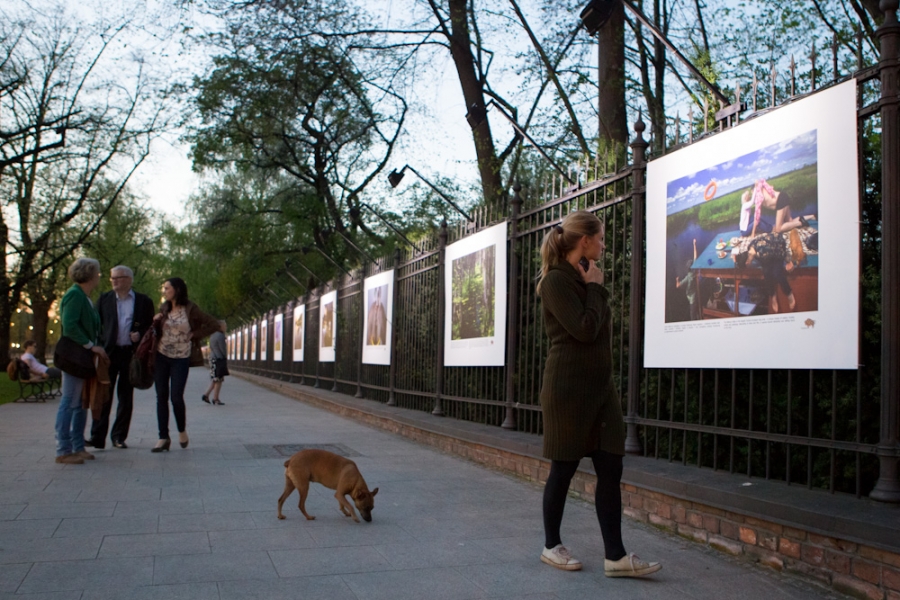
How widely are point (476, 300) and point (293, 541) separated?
18.3 ft

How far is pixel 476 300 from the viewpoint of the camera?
34.4 ft

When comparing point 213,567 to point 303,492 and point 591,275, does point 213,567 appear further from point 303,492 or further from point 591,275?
point 591,275

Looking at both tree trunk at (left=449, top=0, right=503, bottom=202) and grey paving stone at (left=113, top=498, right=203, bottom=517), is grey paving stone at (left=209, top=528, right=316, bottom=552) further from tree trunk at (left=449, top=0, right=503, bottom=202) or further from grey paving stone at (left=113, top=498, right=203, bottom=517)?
tree trunk at (left=449, top=0, right=503, bottom=202)

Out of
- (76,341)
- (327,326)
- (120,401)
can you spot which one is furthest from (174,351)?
(327,326)

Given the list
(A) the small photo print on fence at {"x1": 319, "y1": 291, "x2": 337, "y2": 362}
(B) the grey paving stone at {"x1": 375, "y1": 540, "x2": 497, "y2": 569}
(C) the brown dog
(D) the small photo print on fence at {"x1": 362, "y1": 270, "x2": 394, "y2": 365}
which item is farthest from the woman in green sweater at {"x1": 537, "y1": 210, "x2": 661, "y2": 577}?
(A) the small photo print on fence at {"x1": 319, "y1": 291, "x2": 337, "y2": 362}

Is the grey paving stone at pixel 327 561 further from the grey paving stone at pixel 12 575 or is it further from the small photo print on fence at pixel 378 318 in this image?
the small photo print on fence at pixel 378 318

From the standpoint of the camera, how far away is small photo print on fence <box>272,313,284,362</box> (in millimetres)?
30156

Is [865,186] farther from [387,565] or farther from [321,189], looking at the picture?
[321,189]

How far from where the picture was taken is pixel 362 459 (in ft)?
30.3

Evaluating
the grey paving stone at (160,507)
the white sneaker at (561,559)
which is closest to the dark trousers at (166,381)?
the grey paving stone at (160,507)

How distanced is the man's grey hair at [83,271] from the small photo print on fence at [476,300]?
4.21 m

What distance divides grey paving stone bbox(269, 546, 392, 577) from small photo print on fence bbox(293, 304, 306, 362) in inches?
774

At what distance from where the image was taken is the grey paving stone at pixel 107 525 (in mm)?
5324

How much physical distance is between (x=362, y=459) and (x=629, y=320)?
11.4 feet
